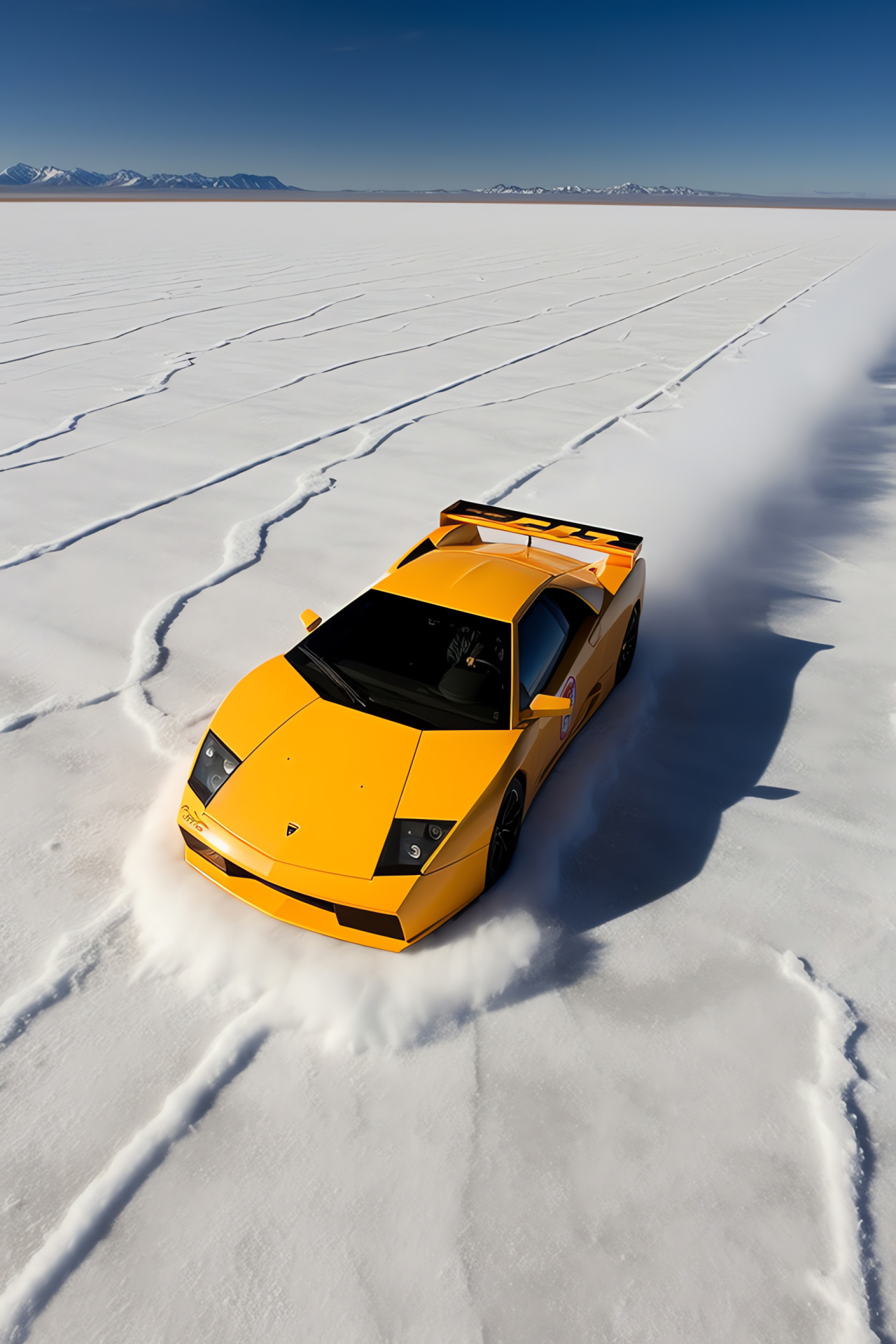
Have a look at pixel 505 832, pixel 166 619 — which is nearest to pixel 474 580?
pixel 505 832

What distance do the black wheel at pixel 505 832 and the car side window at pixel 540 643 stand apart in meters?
0.41

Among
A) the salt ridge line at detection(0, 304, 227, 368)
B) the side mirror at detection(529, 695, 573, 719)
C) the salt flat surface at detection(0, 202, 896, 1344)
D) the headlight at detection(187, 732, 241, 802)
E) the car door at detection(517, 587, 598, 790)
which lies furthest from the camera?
the salt ridge line at detection(0, 304, 227, 368)

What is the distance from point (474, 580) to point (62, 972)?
8.28 feet

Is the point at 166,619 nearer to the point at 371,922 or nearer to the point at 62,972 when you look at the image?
the point at 62,972

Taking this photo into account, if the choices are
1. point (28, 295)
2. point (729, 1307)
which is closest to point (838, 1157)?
point (729, 1307)

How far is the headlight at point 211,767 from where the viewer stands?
12.1 feet

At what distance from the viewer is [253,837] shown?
3.42m

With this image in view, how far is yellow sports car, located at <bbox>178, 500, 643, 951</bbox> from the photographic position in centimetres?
334

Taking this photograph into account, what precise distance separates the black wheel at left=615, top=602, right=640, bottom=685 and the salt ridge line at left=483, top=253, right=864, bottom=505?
10.7 feet

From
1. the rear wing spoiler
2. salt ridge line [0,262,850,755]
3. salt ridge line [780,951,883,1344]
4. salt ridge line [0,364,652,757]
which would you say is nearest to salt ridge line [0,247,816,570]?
salt ridge line [0,262,850,755]

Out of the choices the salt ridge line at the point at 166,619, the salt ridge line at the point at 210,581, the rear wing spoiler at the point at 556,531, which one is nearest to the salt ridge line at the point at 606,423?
the salt ridge line at the point at 210,581

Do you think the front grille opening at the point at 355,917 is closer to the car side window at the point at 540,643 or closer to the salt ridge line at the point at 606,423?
the car side window at the point at 540,643

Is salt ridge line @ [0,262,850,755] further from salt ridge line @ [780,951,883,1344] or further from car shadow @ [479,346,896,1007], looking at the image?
salt ridge line @ [780,951,883,1344]

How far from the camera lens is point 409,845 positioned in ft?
11.0
